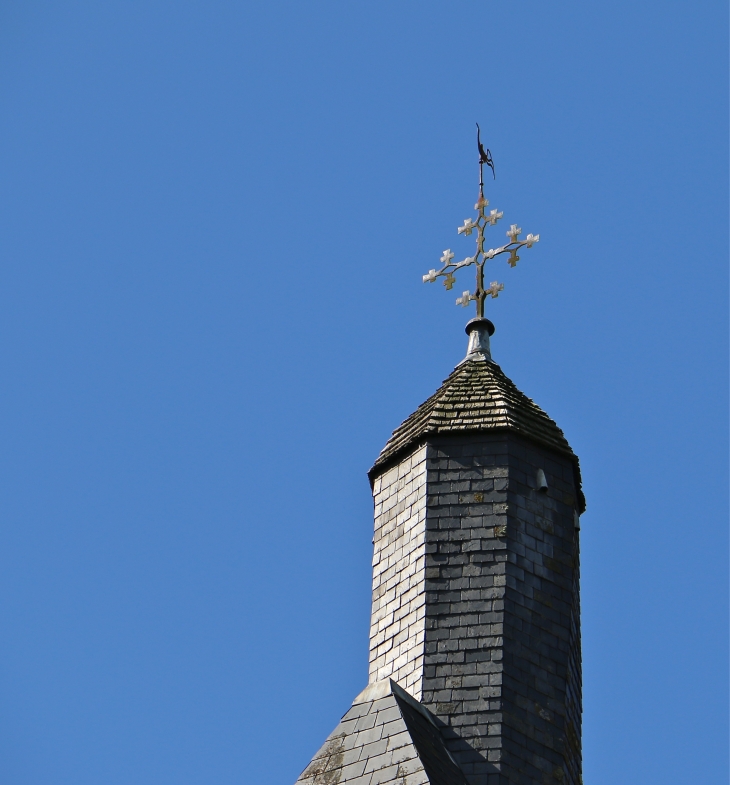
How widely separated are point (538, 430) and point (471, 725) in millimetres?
3927

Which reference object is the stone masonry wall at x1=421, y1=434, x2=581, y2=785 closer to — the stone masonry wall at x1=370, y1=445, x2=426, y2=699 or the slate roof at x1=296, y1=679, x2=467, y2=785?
the stone masonry wall at x1=370, y1=445, x2=426, y2=699

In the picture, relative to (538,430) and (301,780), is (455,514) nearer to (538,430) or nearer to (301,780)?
(538,430)

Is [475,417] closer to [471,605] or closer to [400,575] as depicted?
[400,575]

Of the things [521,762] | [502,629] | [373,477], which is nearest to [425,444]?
[373,477]

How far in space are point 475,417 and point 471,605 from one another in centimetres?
252

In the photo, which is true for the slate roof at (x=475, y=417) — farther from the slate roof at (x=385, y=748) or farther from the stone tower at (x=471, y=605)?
the slate roof at (x=385, y=748)

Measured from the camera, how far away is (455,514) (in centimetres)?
2264

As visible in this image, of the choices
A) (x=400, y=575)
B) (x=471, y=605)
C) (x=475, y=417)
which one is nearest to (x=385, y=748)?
(x=471, y=605)

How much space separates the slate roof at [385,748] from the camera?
1973cm

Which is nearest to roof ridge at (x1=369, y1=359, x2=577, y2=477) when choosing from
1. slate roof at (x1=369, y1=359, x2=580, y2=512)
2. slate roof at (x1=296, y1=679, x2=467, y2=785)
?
slate roof at (x1=369, y1=359, x2=580, y2=512)

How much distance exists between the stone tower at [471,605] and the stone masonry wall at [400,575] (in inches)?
0.7

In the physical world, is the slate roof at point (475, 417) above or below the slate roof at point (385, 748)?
above

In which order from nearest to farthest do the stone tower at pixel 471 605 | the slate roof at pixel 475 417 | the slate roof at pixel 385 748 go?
the slate roof at pixel 385 748, the stone tower at pixel 471 605, the slate roof at pixel 475 417

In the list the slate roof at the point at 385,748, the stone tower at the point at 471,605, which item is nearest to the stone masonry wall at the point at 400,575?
the stone tower at the point at 471,605
